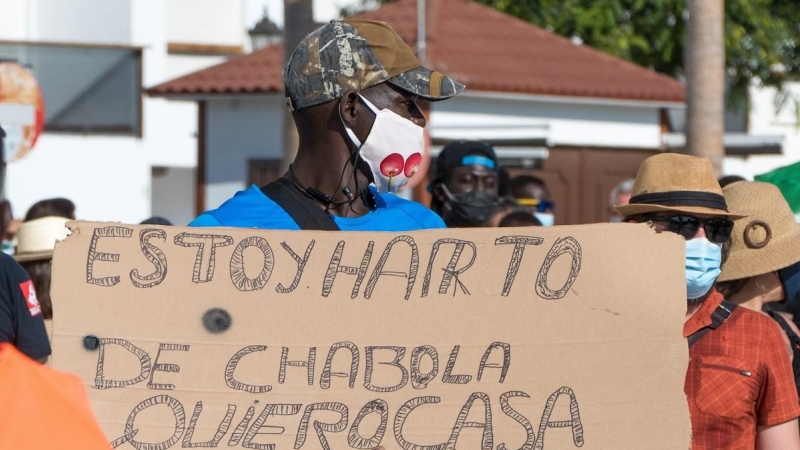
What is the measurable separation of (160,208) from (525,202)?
21.2 m

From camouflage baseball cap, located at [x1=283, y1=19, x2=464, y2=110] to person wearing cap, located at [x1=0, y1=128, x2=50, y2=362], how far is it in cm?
200

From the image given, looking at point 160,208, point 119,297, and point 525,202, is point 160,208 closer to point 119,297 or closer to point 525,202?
point 525,202

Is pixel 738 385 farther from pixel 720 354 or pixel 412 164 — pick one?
pixel 412 164

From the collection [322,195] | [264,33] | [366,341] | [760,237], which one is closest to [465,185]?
[760,237]

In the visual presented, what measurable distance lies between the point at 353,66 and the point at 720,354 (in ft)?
3.60

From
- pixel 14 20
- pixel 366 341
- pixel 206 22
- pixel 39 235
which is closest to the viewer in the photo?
pixel 366 341

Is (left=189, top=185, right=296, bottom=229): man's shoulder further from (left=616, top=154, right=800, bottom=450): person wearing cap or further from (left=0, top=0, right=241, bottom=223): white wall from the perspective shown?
(left=0, top=0, right=241, bottom=223): white wall

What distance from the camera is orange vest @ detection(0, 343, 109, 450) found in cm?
153

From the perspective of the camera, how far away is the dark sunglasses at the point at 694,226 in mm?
3479

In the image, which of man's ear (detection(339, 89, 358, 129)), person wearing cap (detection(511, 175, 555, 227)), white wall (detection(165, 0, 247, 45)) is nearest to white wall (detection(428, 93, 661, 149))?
person wearing cap (detection(511, 175, 555, 227))

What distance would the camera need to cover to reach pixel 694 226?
3.48 meters

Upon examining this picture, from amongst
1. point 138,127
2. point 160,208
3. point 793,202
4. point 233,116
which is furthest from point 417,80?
point 160,208

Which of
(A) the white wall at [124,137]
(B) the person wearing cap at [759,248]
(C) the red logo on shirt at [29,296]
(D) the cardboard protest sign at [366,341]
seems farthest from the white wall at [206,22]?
(D) the cardboard protest sign at [366,341]

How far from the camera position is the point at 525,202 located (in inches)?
308
